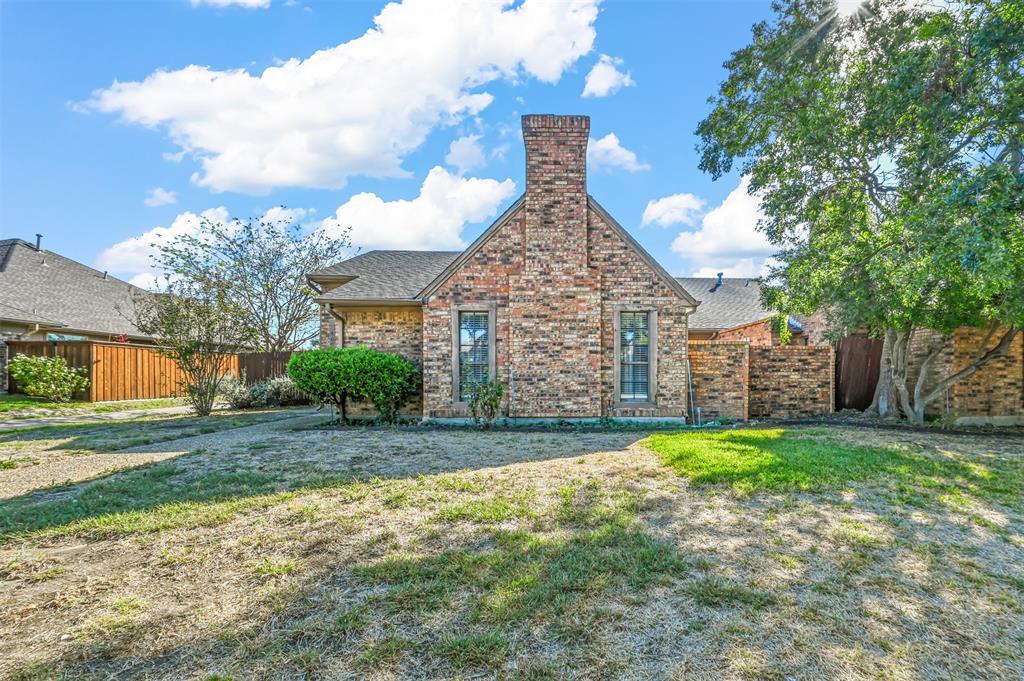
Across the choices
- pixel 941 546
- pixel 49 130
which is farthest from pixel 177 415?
pixel 941 546

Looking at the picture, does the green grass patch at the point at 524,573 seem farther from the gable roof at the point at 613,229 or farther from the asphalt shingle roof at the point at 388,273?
the asphalt shingle roof at the point at 388,273

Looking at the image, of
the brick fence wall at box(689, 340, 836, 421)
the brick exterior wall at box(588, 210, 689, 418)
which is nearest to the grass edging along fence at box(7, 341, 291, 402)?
the brick exterior wall at box(588, 210, 689, 418)

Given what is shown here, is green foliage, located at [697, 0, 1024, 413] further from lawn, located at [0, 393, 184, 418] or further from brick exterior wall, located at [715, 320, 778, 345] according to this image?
lawn, located at [0, 393, 184, 418]

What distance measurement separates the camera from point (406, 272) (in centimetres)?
1315

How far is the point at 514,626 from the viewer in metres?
2.57

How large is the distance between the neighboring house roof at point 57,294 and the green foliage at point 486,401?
13.6m

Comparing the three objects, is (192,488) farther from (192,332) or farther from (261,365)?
(261,365)

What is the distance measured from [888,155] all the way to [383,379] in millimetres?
10951

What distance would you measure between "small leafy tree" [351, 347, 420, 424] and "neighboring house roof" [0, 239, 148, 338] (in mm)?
11437

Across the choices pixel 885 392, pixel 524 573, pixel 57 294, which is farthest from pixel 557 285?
pixel 57 294

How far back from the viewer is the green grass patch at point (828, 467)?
511 centimetres

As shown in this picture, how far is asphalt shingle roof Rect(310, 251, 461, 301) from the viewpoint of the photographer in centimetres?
1111

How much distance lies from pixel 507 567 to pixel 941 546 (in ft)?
11.1

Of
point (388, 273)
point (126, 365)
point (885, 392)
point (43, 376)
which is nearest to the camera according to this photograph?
point (885, 392)
